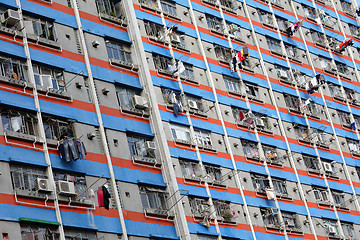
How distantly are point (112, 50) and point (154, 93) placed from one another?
4534 millimetres

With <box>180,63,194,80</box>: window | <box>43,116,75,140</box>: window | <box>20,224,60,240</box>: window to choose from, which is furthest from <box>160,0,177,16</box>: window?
<box>20,224,60,240</box>: window

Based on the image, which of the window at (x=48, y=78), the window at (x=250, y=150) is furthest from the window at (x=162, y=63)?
the window at (x=48, y=78)

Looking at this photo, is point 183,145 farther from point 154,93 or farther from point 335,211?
point 335,211

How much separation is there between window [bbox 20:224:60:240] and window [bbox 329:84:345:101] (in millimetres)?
37772

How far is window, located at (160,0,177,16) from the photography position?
57156 millimetres

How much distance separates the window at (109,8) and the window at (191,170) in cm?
1266

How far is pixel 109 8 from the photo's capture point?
175 ft

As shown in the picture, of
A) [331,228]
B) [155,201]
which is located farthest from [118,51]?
[331,228]

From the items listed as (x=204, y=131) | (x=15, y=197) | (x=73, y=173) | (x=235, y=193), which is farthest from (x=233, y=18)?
(x=15, y=197)

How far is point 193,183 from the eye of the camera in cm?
4950

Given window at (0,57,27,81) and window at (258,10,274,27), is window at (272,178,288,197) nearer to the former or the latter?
window at (258,10,274,27)

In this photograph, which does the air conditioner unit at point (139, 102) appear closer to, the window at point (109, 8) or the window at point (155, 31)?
the window at point (155, 31)

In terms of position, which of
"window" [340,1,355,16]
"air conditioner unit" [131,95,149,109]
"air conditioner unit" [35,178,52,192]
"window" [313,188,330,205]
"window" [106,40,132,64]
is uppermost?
"window" [340,1,355,16]

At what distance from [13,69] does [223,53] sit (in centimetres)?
2179
